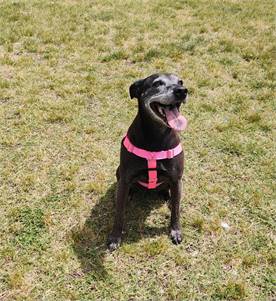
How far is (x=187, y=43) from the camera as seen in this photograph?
8133mm

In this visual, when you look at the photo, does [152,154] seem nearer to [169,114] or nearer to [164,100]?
[169,114]

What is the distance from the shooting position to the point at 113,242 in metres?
4.25

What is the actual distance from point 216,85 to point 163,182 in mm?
3124

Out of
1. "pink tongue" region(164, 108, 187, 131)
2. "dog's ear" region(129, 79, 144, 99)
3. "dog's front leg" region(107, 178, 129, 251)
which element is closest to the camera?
"pink tongue" region(164, 108, 187, 131)

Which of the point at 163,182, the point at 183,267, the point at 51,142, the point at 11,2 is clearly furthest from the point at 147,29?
the point at 183,267

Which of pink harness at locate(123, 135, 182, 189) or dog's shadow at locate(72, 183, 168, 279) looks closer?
pink harness at locate(123, 135, 182, 189)

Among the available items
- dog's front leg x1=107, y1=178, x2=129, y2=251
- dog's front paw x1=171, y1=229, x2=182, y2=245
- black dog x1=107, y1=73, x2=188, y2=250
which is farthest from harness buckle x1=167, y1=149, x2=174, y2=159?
dog's front paw x1=171, y1=229, x2=182, y2=245

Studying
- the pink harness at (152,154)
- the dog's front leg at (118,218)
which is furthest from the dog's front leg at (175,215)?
the dog's front leg at (118,218)

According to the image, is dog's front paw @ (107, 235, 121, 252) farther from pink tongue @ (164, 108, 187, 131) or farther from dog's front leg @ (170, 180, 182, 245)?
pink tongue @ (164, 108, 187, 131)

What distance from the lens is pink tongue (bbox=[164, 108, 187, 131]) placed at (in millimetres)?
3705

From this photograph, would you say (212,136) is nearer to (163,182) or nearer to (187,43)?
(163,182)

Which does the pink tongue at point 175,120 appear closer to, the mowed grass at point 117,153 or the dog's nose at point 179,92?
the dog's nose at point 179,92

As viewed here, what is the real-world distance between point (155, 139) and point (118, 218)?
2.90 feet

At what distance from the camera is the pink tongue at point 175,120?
3.71 m
